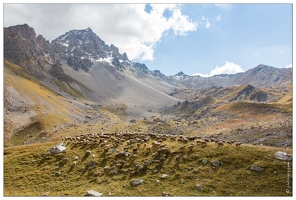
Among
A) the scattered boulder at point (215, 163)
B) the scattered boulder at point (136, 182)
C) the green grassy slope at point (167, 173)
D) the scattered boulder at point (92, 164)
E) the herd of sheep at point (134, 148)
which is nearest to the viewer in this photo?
the green grassy slope at point (167, 173)

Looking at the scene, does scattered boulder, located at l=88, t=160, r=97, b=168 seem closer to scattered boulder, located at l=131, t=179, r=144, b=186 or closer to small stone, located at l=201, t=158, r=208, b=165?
scattered boulder, located at l=131, t=179, r=144, b=186

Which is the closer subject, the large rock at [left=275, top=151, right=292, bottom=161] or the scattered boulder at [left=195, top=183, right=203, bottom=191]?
the scattered boulder at [left=195, top=183, right=203, bottom=191]

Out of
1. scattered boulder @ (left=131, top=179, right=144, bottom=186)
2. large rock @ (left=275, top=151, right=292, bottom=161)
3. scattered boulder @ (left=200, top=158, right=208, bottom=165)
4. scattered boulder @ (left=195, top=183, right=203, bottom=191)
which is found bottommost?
scattered boulder @ (left=131, top=179, right=144, bottom=186)

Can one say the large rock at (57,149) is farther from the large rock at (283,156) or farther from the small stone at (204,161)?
the large rock at (283,156)

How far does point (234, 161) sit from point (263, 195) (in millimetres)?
7063

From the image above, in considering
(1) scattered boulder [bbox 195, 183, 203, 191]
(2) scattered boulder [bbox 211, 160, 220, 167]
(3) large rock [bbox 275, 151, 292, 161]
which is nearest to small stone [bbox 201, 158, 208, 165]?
(2) scattered boulder [bbox 211, 160, 220, 167]

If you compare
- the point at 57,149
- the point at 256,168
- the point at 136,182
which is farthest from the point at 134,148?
the point at 256,168

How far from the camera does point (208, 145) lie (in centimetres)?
3919

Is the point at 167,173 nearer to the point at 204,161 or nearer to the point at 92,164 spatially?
the point at 204,161

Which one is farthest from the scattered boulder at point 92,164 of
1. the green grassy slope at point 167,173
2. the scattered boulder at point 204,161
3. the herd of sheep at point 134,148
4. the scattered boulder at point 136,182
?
the scattered boulder at point 204,161

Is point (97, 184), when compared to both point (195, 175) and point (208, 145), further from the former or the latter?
point (208, 145)

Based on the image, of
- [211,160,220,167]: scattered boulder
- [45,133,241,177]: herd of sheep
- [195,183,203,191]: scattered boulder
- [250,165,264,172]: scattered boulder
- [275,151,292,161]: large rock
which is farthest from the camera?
[45,133,241,177]: herd of sheep

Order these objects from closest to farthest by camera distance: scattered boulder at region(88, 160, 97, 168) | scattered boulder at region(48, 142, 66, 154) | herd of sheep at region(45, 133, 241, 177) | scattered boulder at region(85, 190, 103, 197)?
scattered boulder at region(85, 190, 103, 197)
herd of sheep at region(45, 133, 241, 177)
scattered boulder at region(88, 160, 97, 168)
scattered boulder at region(48, 142, 66, 154)

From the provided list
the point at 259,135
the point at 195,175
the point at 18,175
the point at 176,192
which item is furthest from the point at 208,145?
the point at 259,135
